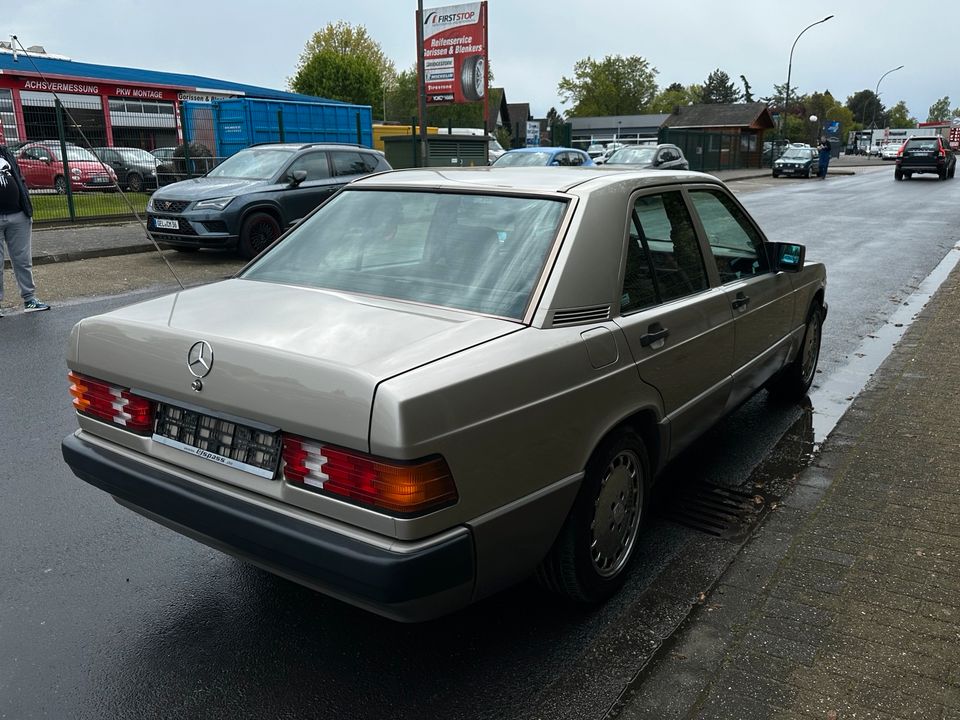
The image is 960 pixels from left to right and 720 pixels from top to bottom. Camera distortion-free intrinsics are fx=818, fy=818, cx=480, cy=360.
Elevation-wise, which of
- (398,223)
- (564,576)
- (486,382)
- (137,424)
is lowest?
(564,576)

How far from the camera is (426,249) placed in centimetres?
336

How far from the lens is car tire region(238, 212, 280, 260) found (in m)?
12.2

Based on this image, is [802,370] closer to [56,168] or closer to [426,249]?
[426,249]

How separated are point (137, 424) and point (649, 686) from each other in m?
1.99

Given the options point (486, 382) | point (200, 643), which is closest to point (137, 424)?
point (200, 643)

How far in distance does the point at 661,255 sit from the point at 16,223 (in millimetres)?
7655

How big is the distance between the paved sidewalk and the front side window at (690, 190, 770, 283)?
1207 mm

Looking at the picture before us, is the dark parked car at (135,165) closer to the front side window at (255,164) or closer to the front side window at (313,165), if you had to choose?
the front side window at (255,164)

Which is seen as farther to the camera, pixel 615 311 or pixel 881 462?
pixel 881 462

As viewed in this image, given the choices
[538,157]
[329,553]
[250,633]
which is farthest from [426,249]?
[538,157]

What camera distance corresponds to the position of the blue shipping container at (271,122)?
66.8 feet

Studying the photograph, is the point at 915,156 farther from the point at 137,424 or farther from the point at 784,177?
the point at 137,424

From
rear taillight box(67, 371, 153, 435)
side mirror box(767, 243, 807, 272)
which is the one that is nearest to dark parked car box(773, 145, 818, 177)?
side mirror box(767, 243, 807, 272)

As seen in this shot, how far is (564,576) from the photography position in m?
3.00
